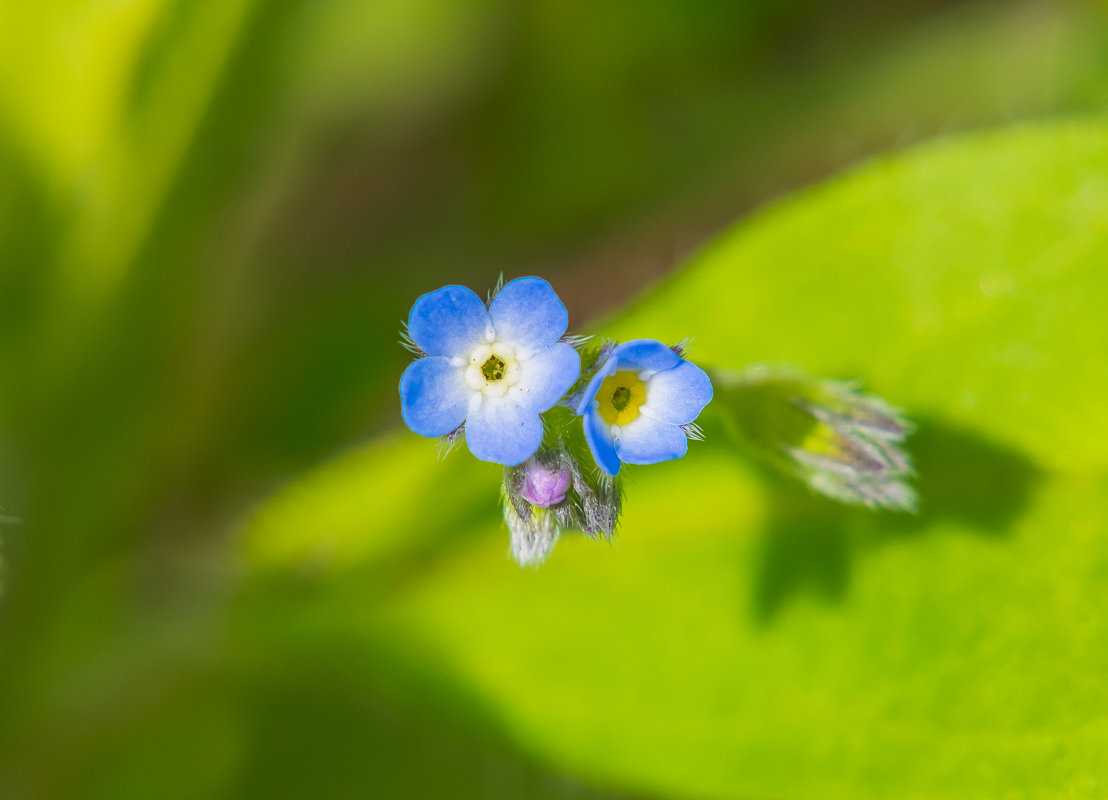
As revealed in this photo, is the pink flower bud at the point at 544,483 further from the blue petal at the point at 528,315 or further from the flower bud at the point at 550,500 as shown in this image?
the blue petal at the point at 528,315

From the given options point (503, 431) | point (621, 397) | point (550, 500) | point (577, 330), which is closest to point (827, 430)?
point (621, 397)

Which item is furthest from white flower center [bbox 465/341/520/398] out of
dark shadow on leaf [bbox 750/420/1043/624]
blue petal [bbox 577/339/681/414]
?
dark shadow on leaf [bbox 750/420/1043/624]

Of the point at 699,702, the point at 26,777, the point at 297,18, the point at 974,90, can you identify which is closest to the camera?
the point at 699,702

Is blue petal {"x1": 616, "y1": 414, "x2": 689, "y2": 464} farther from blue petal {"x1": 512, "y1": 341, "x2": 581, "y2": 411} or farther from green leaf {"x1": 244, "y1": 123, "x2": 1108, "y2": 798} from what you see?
green leaf {"x1": 244, "y1": 123, "x2": 1108, "y2": 798}

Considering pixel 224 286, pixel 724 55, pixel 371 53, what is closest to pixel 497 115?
pixel 371 53

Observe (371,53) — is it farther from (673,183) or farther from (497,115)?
(673,183)
